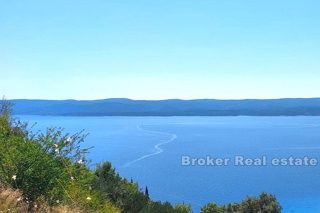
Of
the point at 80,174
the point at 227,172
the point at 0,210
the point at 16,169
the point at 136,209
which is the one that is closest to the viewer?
the point at 0,210

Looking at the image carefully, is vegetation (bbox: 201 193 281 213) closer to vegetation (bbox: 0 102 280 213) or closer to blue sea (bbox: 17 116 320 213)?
blue sea (bbox: 17 116 320 213)

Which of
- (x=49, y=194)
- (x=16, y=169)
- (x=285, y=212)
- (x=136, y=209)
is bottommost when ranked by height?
(x=285, y=212)

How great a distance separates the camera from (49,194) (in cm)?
671

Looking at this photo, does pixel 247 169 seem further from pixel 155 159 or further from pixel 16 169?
pixel 16 169

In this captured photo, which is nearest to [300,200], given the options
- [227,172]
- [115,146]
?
[227,172]

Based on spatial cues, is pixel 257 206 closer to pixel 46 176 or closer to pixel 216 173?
pixel 46 176

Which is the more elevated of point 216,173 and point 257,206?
point 257,206

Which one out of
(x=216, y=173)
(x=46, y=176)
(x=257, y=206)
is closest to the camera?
(x=46, y=176)

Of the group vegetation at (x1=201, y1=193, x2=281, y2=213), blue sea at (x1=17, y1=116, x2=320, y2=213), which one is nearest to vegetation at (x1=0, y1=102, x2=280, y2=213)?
vegetation at (x1=201, y1=193, x2=281, y2=213)

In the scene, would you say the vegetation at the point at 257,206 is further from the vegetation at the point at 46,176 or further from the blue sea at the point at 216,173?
the vegetation at the point at 46,176

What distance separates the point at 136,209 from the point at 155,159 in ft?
444

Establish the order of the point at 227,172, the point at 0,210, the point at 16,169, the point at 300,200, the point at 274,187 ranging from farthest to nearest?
the point at 227,172
the point at 274,187
the point at 300,200
the point at 16,169
the point at 0,210

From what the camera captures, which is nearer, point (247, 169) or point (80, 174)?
point (80, 174)

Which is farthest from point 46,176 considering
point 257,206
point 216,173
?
point 216,173
